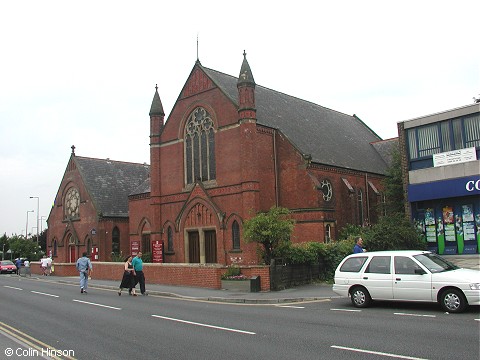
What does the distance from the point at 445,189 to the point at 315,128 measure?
701 inches

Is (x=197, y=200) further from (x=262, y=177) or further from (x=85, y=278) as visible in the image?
(x=85, y=278)

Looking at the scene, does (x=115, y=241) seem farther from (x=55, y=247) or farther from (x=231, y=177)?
(x=231, y=177)

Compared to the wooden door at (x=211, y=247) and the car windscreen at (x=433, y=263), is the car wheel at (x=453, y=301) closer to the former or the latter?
the car windscreen at (x=433, y=263)

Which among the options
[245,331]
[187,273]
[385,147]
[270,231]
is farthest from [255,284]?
[385,147]

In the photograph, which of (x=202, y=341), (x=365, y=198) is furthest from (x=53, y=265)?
(x=202, y=341)

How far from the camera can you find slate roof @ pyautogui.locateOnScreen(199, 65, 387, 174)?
3450cm

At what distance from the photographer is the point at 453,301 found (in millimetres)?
11883

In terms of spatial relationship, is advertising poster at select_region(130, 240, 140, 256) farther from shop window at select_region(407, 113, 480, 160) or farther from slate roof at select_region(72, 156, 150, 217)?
shop window at select_region(407, 113, 480, 160)

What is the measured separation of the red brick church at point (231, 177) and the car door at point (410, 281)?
1422cm

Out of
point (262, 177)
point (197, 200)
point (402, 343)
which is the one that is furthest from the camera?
point (197, 200)

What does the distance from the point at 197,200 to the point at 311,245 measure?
13.0 metres

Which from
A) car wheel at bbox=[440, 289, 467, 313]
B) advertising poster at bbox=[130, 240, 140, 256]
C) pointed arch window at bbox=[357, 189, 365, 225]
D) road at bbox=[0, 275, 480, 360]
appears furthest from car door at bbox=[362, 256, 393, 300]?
advertising poster at bbox=[130, 240, 140, 256]

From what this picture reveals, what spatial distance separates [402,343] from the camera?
874 cm

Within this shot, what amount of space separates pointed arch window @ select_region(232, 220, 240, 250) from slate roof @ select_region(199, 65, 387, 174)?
6389 millimetres
